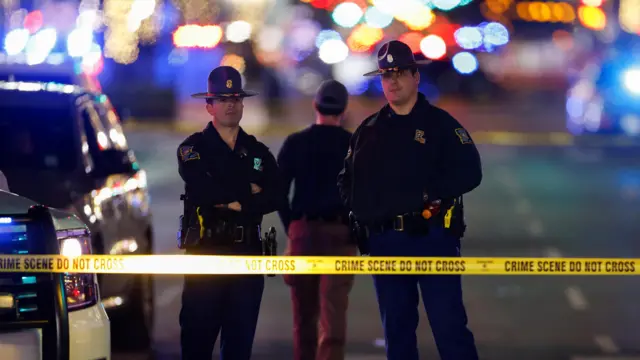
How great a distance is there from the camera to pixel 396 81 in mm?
Result: 7164

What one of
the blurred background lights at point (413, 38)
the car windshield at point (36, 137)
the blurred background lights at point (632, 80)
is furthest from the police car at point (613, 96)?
the blurred background lights at point (413, 38)

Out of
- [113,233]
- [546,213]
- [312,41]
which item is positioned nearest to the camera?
[113,233]

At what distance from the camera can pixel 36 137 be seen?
9695 mm

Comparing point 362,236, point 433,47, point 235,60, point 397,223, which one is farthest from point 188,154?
point 433,47

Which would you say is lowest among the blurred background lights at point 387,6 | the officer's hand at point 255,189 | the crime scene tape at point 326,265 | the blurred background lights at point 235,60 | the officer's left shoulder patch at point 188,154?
the crime scene tape at point 326,265

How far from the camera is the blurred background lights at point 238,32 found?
5997 cm

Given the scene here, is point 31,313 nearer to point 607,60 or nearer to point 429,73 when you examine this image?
point 607,60

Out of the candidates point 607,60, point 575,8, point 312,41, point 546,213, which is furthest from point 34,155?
point 575,8

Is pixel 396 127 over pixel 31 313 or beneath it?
over

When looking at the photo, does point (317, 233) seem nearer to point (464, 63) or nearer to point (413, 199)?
point (413, 199)

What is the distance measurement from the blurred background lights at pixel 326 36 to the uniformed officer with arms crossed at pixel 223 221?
6683 centimetres

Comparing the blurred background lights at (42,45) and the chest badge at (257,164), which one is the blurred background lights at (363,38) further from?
the chest badge at (257,164)

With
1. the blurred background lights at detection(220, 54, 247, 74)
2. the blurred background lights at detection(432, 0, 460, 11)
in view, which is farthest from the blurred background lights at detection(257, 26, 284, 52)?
the blurred background lights at detection(220, 54, 247, 74)

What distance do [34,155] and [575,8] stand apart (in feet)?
278
